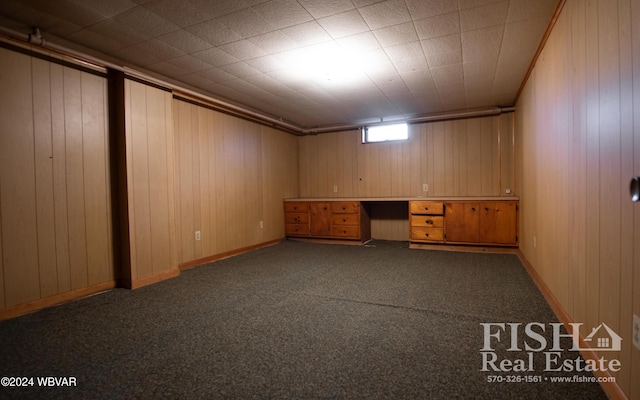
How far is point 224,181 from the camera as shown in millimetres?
4555

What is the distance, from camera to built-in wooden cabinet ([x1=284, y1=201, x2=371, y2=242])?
539 cm

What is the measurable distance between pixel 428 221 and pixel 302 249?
6.83 feet

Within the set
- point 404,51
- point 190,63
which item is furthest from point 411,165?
point 190,63

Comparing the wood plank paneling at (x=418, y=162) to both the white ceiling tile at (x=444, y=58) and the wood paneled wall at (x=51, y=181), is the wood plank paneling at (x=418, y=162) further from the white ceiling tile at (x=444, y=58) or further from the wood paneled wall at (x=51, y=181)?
the wood paneled wall at (x=51, y=181)

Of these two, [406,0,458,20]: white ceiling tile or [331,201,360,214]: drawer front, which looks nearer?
[406,0,458,20]: white ceiling tile

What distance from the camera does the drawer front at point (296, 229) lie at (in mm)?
5758

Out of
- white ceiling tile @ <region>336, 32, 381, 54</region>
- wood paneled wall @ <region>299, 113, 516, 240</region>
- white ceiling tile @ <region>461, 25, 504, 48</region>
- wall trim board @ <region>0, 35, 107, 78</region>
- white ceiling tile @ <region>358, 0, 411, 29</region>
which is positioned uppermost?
white ceiling tile @ <region>336, 32, 381, 54</region>

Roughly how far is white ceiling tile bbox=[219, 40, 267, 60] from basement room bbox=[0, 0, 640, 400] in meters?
0.02

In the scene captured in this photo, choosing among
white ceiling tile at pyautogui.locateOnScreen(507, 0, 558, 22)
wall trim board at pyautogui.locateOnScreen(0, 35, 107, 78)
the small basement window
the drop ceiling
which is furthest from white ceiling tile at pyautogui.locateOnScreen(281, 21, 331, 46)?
the small basement window

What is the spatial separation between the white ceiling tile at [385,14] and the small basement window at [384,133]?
3287 mm

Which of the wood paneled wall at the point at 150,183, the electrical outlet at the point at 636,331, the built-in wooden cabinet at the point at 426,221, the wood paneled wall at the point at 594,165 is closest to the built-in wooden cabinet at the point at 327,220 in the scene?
the built-in wooden cabinet at the point at 426,221

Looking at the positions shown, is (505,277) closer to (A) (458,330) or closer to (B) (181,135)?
(A) (458,330)

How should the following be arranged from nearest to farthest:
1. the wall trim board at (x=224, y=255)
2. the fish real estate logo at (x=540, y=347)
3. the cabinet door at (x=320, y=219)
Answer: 1. the fish real estate logo at (x=540, y=347)
2. the wall trim board at (x=224, y=255)
3. the cabinet door at (x=320, y=219)

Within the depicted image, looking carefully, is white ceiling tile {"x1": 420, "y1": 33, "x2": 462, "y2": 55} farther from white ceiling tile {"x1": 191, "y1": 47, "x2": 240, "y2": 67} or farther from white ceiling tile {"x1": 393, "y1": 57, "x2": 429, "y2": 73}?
white ceiling tile {"x1": 191, "y1": 47, "x2": 240, "y2": 67}
